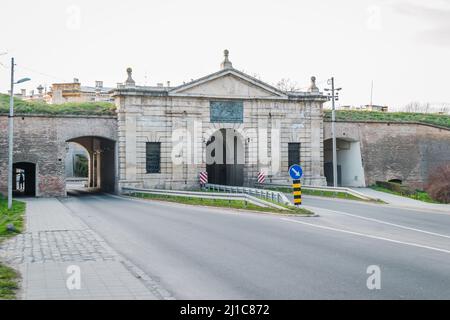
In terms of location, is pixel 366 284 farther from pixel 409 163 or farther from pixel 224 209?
pixel 409 163

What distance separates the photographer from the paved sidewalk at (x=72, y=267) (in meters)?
8.58

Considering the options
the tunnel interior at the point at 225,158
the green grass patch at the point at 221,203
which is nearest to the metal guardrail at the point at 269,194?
the green grass patch at the point at 221,203

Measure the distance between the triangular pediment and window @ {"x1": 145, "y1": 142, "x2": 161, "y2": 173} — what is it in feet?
12.2

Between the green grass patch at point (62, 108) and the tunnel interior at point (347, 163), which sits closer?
the green grass patch at point (62, 108)

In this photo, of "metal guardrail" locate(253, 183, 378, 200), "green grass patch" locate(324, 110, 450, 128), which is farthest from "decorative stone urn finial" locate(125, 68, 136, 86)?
"green grass patch" locate(324, 110, 450, 128)

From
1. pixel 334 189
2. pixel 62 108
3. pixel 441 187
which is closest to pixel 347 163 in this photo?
pixel 441 187

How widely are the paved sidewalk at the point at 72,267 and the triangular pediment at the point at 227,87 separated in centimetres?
2155

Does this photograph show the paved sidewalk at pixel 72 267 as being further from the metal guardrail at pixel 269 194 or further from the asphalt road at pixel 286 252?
the metal guardrail at pixel 269 194

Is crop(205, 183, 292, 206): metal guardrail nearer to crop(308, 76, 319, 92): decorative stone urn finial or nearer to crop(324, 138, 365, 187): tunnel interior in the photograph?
crop(308, 76, 319, 92): decorative stone urn finial

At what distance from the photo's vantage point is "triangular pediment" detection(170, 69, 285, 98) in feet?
124

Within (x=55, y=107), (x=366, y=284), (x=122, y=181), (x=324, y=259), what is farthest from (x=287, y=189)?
(x=366, y=284)

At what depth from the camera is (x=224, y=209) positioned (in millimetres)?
24844

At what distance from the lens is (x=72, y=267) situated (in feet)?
35.2
